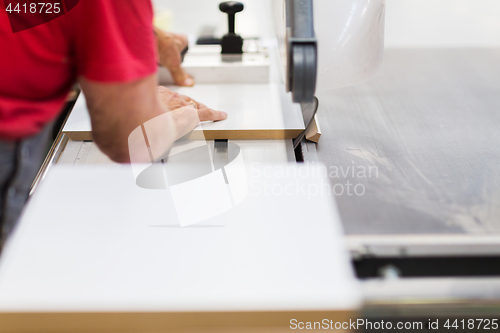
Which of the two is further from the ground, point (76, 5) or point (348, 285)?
point (76, 5)

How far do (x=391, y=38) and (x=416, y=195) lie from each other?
0.84 metres

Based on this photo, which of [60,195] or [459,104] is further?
[459,104]

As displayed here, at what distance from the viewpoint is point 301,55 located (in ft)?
1.87

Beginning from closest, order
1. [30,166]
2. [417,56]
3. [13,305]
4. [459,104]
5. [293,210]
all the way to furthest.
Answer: [13,305], [293,210], [30,166], [459,104], [417,56]

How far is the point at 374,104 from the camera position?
3.30 feet

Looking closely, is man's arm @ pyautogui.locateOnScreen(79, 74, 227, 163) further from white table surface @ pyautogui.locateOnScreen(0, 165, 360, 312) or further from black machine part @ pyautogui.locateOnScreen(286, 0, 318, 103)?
black machine part @ pyautogui.locateOnScreen(286, 0, 318, 103)

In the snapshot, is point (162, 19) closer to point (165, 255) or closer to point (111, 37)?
point (111, 37)

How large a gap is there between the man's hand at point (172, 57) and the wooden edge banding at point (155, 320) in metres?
0.68

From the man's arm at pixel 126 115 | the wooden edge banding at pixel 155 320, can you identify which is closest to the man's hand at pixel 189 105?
the man's arm at pixel 126 115

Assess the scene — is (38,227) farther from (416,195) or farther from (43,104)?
(416,195)

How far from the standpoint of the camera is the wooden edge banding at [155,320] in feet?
1.69

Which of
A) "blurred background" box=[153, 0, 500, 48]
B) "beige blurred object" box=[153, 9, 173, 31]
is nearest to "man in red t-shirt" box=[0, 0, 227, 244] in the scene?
"blurred background" box=[153, 0, 500, 48]

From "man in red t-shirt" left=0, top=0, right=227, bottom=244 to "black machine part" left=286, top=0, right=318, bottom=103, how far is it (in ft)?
0.80

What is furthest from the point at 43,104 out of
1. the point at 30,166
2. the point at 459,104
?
the point at 459,104
